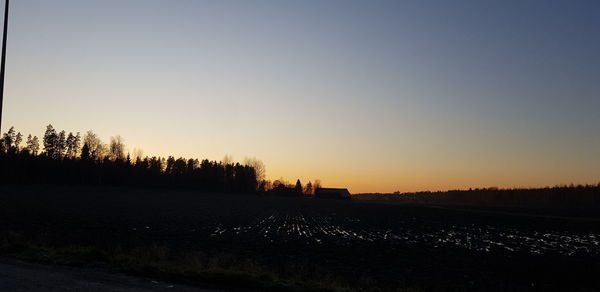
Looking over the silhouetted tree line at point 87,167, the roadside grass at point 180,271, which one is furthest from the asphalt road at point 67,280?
the silhouetted tree line at point 87,167

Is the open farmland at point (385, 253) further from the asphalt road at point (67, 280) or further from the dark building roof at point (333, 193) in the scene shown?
the dark building roof at point (333, 193)

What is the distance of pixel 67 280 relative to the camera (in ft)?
40.1

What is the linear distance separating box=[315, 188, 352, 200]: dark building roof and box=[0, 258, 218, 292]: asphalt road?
552ft

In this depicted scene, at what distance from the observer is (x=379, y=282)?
18.6 metres

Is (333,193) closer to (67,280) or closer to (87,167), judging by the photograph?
(87,167)

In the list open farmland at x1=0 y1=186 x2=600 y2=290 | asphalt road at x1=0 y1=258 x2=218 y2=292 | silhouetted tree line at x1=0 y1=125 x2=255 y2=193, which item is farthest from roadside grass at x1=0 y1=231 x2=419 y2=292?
silhouetted tree line at x1=0 y1=125 x2=255 y2=193

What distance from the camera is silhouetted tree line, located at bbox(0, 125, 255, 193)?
13312 centimetres

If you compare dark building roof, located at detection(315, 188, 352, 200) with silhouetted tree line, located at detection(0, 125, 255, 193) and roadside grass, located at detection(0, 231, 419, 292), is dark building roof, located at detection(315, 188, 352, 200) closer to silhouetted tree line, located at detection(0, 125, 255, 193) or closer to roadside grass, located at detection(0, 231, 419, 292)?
silhouetted tree line, located at detection(0, 125, 255, 193)

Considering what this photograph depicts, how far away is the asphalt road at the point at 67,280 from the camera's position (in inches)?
445

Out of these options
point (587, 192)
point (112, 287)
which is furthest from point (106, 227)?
point (587, 192)

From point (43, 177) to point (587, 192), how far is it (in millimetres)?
165896

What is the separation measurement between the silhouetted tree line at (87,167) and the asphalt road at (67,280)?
13084 cm

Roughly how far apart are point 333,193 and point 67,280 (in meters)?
174

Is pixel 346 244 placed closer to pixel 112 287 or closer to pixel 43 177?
pixel 112 287
